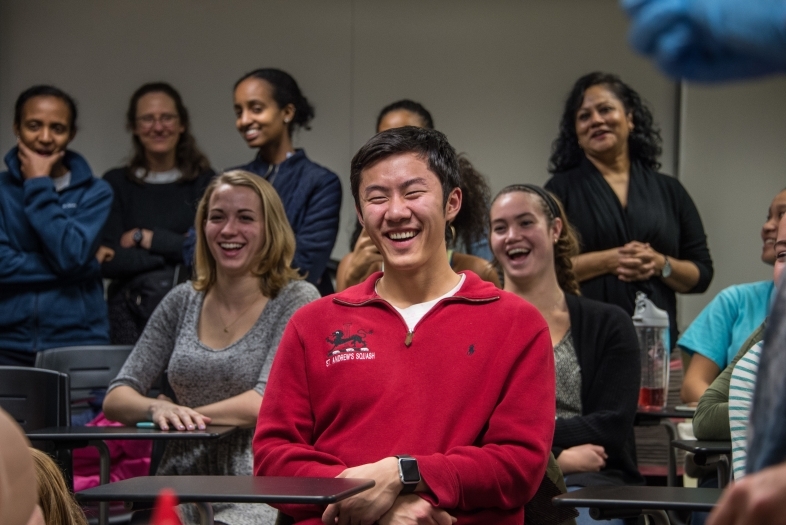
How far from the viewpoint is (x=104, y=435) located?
2.35 meters

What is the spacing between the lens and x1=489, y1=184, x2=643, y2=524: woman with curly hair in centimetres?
248

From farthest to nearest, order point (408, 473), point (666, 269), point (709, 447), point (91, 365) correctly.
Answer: point (666, 269) → point (91, 365) → point (709, 447) → point (408, 473)

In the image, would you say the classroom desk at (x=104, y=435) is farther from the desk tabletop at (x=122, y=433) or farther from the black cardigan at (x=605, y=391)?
the black cardigan at (x=605, y=391)

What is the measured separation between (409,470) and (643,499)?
0.41m

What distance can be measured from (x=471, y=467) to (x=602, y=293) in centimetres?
174

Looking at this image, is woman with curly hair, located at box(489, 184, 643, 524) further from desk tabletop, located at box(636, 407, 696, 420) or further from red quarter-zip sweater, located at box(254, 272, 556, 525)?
red quarter-zip sweater, located at box(254, 272, 556, 525)

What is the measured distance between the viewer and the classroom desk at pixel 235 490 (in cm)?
143

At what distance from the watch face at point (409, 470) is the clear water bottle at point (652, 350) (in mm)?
1444

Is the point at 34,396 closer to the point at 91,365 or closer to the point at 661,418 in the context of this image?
the point at 91,365

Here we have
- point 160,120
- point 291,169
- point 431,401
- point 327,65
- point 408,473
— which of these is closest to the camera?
point 408,473

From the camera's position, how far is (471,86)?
4793 millimetres

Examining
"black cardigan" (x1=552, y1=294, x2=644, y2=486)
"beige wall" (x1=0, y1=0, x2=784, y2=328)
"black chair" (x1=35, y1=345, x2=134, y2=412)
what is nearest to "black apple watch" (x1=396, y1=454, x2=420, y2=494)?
"black cardigan" (x1=552, y1=294, x2=644, y2=486)

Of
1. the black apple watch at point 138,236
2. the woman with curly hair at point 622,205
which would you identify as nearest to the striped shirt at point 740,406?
the woman with curly hair at point 622,205

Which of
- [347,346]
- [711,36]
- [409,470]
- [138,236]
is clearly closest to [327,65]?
[138,236]
